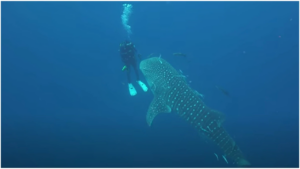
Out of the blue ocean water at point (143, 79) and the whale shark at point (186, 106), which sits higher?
the blue ocean water at point (143, 79)

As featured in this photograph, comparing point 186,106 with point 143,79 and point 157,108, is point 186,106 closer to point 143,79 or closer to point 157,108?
point 157,108

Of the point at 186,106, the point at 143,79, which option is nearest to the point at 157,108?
the point at 186,106

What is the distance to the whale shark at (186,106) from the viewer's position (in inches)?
238

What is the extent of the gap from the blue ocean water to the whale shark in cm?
203

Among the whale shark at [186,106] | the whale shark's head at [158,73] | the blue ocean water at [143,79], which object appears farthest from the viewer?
the blue ocean water at [143,79]

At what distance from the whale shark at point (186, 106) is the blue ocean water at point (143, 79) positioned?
6.67ft

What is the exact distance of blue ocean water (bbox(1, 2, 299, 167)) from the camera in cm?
955

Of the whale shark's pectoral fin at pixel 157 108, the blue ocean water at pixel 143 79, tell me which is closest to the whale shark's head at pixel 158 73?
the whale shark's pectoral fin at pixel 157 108

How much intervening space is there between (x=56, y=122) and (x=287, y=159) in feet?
41.8

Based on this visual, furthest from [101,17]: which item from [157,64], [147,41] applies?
[157,64]

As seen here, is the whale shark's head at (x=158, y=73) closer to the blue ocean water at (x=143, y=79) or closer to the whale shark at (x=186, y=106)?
the whale shark at (x=186, y=106)

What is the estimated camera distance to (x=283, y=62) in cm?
1744

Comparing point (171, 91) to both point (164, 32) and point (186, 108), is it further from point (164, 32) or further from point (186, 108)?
point (164, 32)

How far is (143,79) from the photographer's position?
15523 mm
